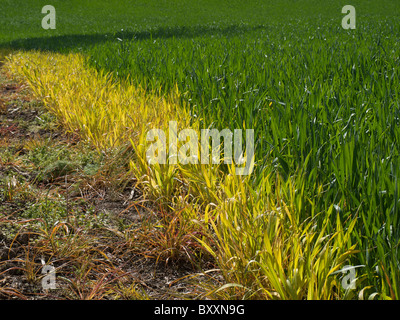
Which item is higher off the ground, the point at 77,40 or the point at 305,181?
the point at 77,40

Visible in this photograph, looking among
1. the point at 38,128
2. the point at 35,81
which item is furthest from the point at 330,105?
the point at 35,81

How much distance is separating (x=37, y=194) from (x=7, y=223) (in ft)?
1.19

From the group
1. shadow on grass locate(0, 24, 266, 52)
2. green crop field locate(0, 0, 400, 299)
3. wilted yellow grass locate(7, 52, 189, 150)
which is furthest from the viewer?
shadow on grass locate(0, 24, 266, 52)

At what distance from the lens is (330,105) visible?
2959 mm

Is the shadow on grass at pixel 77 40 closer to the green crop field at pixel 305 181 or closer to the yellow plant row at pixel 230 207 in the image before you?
the yellow plant row at pixel 230 207

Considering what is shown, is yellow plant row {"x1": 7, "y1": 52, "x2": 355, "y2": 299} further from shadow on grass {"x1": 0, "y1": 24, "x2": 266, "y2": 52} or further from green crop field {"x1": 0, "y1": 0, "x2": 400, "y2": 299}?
shadow on grass {"x1": 0, "y1": 24, "x2": 266, "y2": 52}

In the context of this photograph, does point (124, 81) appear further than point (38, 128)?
Yes

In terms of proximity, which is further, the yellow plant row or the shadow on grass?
the shadow on grass

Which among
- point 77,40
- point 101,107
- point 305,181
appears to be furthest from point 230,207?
point 77,40

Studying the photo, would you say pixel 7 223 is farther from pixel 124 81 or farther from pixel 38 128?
pixel 124 81

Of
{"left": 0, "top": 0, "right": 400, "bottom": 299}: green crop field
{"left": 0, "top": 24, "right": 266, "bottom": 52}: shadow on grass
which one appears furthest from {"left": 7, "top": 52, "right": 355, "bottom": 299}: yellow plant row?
{"left": 0, "top": 24, "right": 266, "bottom": 52}: shadow on grass

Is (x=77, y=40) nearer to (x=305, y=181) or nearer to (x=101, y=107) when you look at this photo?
(x=101, y=107)
